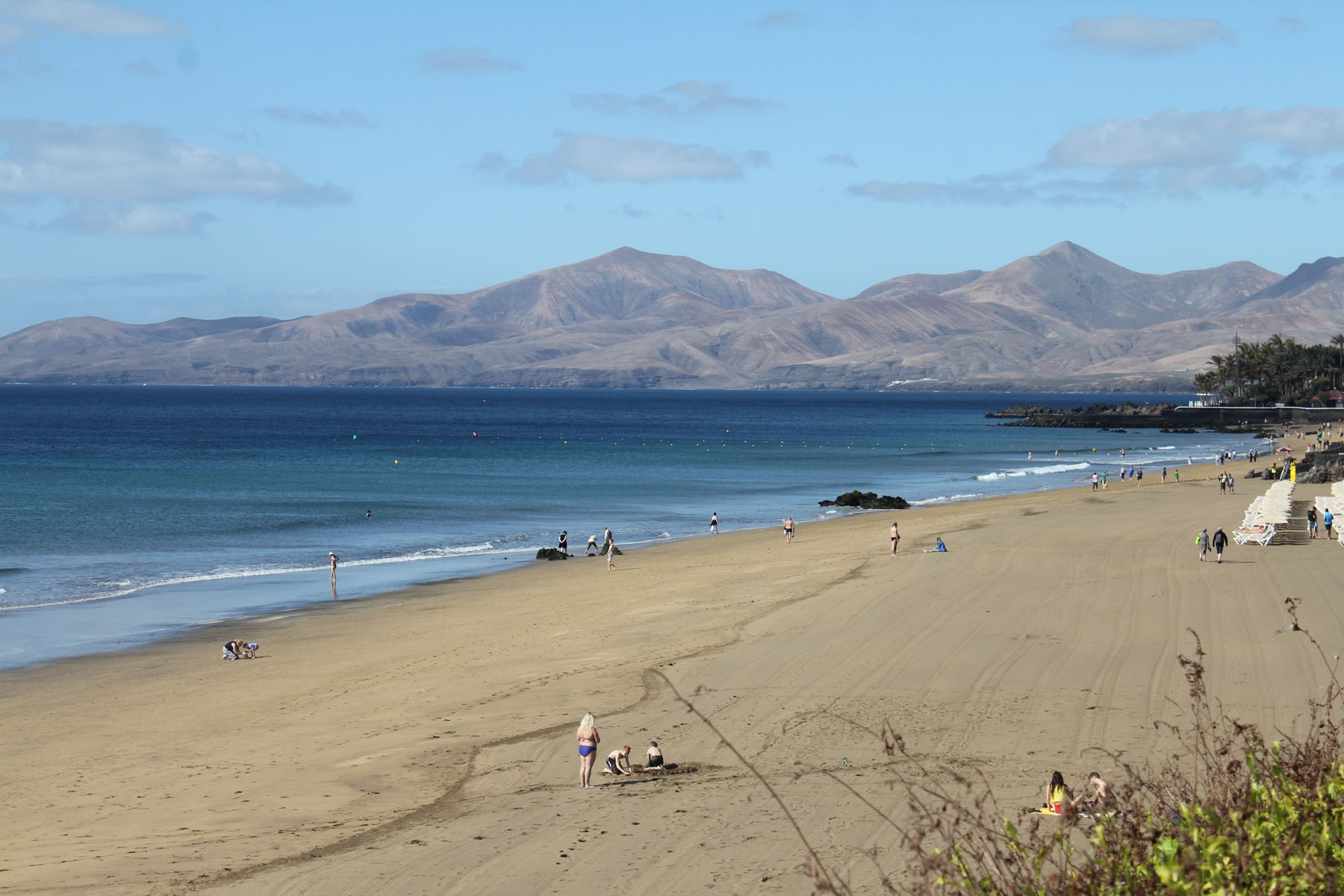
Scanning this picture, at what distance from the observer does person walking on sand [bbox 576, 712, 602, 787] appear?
519 inches

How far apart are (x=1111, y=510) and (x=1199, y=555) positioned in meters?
15.1

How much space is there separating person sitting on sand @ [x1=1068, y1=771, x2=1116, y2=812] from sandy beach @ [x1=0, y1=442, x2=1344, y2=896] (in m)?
1.30

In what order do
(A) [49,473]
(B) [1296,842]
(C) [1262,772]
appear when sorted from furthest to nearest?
1. (A) [49,473]
2. (C) [1262,772]
3. (B) [1296,842]

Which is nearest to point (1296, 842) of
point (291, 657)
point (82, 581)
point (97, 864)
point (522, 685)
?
point (97, 864)

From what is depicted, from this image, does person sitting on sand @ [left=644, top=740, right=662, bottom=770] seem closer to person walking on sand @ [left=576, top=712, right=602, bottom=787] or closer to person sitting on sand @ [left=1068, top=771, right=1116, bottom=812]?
person walking on sand @ [left=576, top=712, right=602, bottom=787]

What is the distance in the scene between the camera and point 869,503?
5200 centimetres

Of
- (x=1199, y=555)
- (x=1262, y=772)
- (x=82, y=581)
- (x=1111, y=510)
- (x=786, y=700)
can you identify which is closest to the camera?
(x=1262, y=772)

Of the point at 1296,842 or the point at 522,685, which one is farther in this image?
the point at 522,685

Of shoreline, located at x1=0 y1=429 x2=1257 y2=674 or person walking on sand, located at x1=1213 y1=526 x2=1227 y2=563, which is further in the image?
person walking on sand, located at x1=1213 y1=526 x2=1227 y2=563

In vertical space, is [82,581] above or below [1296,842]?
below

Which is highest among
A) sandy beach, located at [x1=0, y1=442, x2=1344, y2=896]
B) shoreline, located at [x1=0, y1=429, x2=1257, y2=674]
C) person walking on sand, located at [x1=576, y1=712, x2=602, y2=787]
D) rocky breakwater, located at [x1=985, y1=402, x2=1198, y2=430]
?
rocky breakwater, located at [x1=985, y1=402, x2=1198, y2=430]

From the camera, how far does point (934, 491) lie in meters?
60.7

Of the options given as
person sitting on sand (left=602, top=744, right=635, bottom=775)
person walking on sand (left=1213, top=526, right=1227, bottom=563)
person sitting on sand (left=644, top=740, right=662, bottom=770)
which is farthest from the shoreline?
person walking on sand (left=1213, top=526, right=1227, bottom=563)

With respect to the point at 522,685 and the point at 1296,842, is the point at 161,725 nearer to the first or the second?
the point at 522,685
